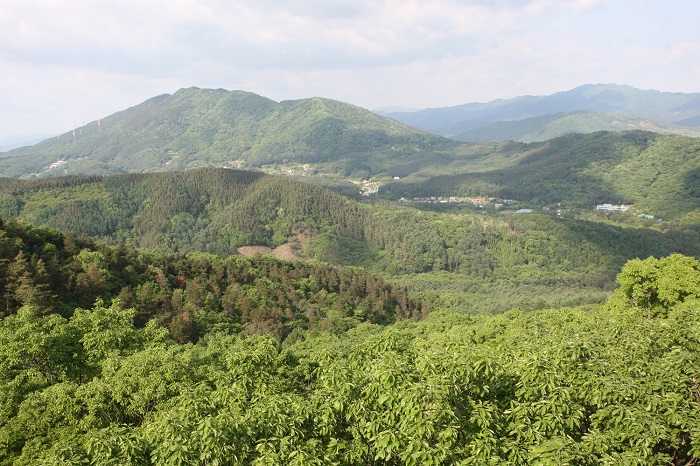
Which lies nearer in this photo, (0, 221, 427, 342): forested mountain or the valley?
the valley

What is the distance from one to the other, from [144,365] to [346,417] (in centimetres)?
1058

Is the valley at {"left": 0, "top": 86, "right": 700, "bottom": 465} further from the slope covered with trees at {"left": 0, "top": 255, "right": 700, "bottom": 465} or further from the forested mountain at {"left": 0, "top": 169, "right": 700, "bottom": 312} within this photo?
the forested mountain at {"left": 0, "top": 169, "right": 700, "bottom": 312}

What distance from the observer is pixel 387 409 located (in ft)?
41.2

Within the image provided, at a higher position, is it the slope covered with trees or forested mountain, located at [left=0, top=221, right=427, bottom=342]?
the slope covered with trees

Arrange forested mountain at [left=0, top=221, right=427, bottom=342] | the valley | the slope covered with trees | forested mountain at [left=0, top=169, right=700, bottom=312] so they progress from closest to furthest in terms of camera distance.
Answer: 1. the slope covered with trees
2. the valley
3. forested mountain at [left=0, top=221, right=427, bottom=342]
4. forested mountain at [left=0, top=169, right=700, bottom=312]

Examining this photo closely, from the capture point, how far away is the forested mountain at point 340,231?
5197 inches

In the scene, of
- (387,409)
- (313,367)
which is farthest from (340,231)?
(387,409)

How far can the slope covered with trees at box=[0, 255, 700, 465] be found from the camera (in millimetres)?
10883

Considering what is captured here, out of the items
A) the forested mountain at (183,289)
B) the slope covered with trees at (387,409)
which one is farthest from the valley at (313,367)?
the forested mountain at (183,289)

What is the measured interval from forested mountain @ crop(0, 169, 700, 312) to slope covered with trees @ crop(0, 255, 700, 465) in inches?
4029

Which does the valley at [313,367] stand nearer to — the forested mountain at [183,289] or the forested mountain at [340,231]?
the forested mountain at [183,289]

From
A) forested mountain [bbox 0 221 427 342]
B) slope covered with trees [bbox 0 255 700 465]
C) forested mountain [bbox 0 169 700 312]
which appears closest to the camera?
slope covered with trees [bbox 0 255 700 465]

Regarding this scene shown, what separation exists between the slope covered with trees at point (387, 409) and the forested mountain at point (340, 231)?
102332 mm

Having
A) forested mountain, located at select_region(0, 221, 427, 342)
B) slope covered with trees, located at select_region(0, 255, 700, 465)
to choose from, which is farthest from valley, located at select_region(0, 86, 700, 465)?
forested mountain, located at select_region(0, 221, 427, 342)
